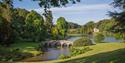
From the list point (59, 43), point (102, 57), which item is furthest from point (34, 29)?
point (102, 57)

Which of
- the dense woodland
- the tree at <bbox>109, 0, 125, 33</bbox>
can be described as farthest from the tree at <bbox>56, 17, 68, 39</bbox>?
the tree at <bbox>109, 0, 125, 33</bbox>

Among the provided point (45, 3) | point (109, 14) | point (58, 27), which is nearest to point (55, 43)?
point (58, 27)

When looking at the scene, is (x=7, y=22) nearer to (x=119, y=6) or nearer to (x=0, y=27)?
(x=0, y=27)

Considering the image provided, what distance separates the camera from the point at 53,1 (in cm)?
1596

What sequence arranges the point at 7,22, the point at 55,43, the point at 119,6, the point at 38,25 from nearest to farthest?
the point at 119,6, the point at 7,22, the point at 55,43, the point at 38,25

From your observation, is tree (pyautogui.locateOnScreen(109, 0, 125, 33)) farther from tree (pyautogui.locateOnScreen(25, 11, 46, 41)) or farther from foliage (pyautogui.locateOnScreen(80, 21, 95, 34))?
foliage (pyautogui.locateOnScreen(80, 21, 95, 34))

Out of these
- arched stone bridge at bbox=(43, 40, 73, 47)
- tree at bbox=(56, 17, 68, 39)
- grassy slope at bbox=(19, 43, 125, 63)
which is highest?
tree at bbox=(56, 17, 68, 39)

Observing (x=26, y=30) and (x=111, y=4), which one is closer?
(x=111, y=4)

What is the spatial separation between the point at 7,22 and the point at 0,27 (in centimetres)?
572

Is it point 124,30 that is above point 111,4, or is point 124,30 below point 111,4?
below

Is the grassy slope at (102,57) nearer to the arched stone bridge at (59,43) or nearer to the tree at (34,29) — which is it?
the arched stone bridge at (59,43)

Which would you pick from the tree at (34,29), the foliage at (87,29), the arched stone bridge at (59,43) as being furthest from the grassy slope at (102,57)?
the foliage at (87,29)

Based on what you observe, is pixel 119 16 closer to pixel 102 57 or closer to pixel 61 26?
pixel 102 57

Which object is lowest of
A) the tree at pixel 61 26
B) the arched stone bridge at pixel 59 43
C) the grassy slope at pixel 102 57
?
the arched stone bridge at pixel 59 43
